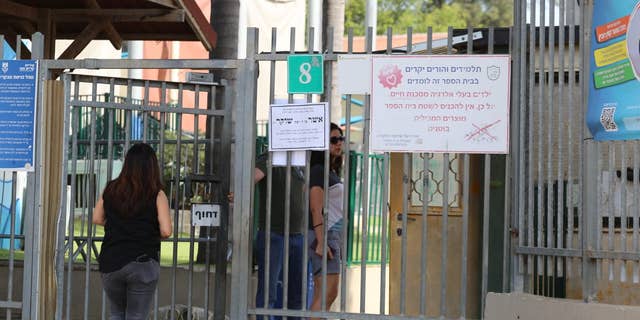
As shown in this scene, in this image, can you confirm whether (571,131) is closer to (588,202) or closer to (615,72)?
(588,202)

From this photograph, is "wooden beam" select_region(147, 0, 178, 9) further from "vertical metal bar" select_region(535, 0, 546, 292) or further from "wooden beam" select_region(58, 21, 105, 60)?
"vertical metal bar" select_region(535, 0, 546, 292)

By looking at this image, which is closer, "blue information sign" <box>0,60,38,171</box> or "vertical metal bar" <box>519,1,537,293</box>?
"vertical metal bar" <box>519,1,537,293</box>

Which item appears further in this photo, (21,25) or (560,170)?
(21,25)

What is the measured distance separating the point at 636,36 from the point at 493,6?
→ 63.6m

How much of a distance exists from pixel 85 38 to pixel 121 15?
459mm

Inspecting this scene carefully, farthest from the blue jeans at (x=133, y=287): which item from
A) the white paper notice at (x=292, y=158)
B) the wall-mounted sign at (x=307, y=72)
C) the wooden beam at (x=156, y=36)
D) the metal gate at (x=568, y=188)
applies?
the wooden beam at (x=156, y=36)

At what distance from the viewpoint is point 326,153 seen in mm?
7406

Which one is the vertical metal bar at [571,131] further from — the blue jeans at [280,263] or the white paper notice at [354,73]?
the blue jeans at [280,263]

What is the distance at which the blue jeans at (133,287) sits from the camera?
23.9ft

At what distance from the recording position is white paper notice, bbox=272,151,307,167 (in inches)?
296

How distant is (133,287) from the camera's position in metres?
7.32

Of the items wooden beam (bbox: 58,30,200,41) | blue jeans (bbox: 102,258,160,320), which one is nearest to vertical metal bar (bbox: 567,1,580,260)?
blue jeans (bbox: 102,258,160,320)

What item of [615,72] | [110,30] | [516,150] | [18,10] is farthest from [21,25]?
[615,72]

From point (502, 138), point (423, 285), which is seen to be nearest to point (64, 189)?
point (423, 285)
